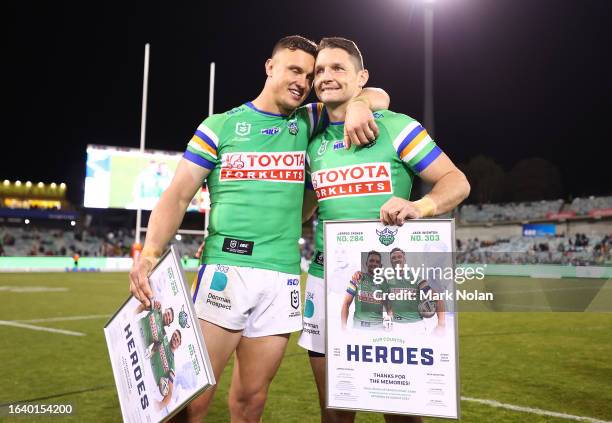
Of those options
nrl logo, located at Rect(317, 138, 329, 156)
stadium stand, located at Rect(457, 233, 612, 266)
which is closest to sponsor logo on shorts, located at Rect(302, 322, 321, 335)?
nrl logo, located at Rect(317, 138, 329, 156)

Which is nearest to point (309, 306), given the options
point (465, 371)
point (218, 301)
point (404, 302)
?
point (218, 301)

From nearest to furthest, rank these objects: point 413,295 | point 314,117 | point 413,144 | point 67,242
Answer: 1. point 413,295
2. point 413,144
3. point 314,117
4. point 67,242

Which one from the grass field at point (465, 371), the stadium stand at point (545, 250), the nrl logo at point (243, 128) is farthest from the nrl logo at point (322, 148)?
the stadium stand at point (545, 250)

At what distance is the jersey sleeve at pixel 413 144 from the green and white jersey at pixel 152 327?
1.35 metres

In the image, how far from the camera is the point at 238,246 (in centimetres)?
272

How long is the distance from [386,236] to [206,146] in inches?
44.4

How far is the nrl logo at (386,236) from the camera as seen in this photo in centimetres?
216

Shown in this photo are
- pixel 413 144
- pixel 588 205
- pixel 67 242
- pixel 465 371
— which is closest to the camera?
pixel 413 144

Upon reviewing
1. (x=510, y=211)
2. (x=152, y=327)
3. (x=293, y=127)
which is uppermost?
(x=510, y=211)

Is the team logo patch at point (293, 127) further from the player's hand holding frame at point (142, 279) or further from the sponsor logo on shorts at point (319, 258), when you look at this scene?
the player's hand holding frame at point (142, 279)

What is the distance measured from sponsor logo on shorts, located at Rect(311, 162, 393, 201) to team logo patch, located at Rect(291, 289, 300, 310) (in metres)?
0.52

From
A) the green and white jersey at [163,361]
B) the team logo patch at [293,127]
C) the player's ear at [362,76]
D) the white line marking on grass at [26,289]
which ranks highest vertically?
the player's ear at [362,76]

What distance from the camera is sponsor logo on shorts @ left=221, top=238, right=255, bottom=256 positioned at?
271cm

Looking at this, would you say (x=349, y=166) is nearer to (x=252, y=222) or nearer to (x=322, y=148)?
(x=322, y=148)
